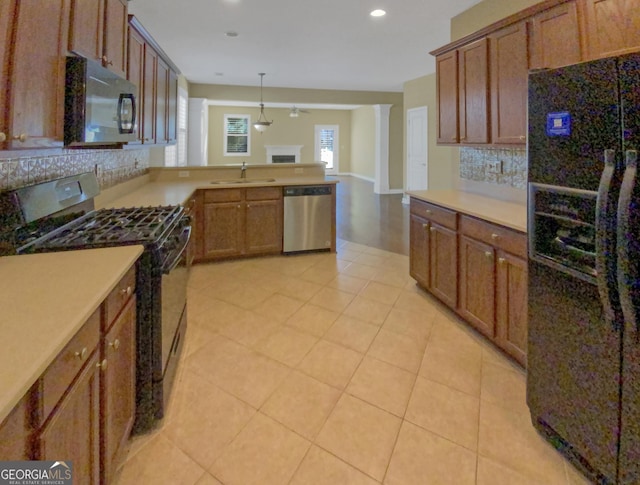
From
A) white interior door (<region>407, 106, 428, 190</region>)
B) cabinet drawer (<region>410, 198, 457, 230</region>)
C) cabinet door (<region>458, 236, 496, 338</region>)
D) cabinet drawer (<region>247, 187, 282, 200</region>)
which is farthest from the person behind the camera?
white interior door (<region>407, 106, 428, 190</region>)

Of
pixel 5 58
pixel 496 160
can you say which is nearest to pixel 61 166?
pixel 5 58

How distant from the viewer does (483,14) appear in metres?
3.51

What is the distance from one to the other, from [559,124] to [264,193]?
3.25m

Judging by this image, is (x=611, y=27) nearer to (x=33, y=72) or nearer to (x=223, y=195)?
(x=33, y=72)

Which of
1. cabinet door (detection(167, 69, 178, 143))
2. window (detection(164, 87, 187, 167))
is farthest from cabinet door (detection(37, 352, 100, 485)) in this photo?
window (detection(164, 87, 187, 167))

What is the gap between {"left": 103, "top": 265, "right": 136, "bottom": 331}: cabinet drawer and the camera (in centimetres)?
125

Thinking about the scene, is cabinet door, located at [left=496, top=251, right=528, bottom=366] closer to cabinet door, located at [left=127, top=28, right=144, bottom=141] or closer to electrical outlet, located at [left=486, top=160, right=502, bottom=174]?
electrical outlet, located at [left=486, top=160, right=502, bottom=174]

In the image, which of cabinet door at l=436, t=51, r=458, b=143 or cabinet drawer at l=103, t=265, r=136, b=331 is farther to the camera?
cabinet door at l=436, t=51, r=458, b=143

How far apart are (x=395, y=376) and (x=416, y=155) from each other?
6544 millimetres

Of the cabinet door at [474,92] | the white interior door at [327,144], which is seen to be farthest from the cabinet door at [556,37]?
the white interior door at [327,144]

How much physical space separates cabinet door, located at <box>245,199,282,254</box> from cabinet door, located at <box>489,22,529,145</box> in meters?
2.45

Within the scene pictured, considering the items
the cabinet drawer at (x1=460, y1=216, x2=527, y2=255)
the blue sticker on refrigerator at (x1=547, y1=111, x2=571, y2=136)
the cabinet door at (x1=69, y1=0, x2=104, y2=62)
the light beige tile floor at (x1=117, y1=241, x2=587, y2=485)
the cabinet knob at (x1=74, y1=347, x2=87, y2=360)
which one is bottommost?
the light beige tile floor at (x1=117, y1=241, x2=587, y2=485)

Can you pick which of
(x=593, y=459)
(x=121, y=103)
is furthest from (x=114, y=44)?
(x=593, y=459)

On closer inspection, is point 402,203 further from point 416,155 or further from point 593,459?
point 593,459
